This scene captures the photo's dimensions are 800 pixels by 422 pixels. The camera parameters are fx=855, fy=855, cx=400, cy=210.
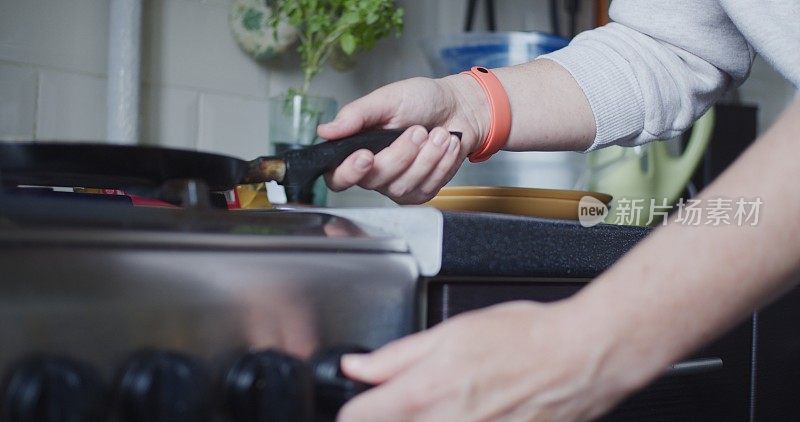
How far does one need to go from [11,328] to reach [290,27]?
0.90 m

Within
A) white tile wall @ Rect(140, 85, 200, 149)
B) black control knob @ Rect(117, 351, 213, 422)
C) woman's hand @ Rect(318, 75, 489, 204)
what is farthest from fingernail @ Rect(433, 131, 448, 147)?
white tile wall @ Rect(140, 85, 200, 149)

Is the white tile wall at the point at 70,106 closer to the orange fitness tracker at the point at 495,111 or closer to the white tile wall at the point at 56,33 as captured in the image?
the white tile wall at the point at 56,33

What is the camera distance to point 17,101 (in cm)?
96

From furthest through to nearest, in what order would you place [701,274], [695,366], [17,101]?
[17,101] → [695,366] → [701,274]

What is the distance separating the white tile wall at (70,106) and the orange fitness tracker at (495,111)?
51cm

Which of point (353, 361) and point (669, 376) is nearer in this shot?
point (353, 361)

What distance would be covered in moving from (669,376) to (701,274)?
0.72 feet

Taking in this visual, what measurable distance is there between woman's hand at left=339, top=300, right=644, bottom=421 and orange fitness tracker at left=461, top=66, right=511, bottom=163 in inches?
14.8

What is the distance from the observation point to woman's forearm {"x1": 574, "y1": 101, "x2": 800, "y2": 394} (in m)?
0.41

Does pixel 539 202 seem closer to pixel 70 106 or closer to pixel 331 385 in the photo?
pixel 331 385

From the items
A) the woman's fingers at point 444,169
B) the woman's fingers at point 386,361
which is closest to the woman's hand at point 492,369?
the woman's fingers at point 386,361

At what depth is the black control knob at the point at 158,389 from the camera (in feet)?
1.07

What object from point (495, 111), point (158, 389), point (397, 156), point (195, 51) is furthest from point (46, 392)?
point (195, 51)

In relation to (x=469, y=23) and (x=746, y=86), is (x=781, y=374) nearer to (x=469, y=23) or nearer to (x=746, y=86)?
(x=469, y=23)
